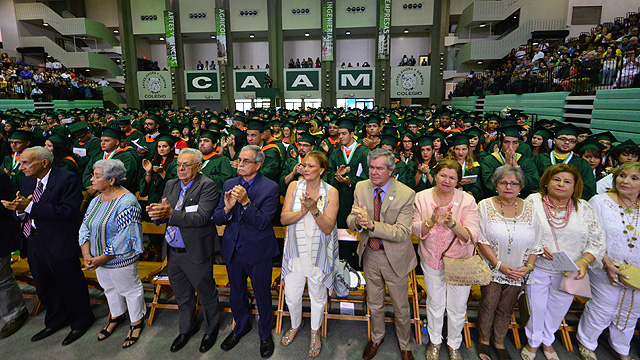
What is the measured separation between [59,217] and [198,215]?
4.50 ft

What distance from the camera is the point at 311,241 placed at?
319cm

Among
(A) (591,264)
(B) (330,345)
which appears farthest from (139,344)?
(A) (591,264)

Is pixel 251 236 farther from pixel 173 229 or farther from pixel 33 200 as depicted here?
pixel 33 200

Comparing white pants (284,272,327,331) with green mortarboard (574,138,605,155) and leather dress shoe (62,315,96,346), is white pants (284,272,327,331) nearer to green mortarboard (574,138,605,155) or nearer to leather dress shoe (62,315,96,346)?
leather dress shoe (62,315,96,346)

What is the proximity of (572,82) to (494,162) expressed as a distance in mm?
9640

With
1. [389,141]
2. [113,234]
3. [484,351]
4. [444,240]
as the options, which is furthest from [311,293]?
[389,141]

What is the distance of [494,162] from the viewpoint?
478 cm

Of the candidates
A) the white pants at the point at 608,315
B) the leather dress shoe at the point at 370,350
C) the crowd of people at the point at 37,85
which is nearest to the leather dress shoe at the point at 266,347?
the leather dress shoe at the point at 370,350

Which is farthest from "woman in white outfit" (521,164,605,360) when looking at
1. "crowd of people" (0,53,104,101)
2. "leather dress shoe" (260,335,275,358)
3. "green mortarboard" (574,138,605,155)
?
"crowd of people" (0,53,104,101)

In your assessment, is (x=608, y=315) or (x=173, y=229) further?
(x=173, y=229)

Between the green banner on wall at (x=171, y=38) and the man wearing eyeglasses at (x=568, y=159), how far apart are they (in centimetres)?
2634

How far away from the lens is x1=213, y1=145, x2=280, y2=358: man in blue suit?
305 centimetres

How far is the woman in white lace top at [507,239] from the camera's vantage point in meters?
2.96

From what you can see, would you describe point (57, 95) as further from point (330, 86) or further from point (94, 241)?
point (94, 241)
